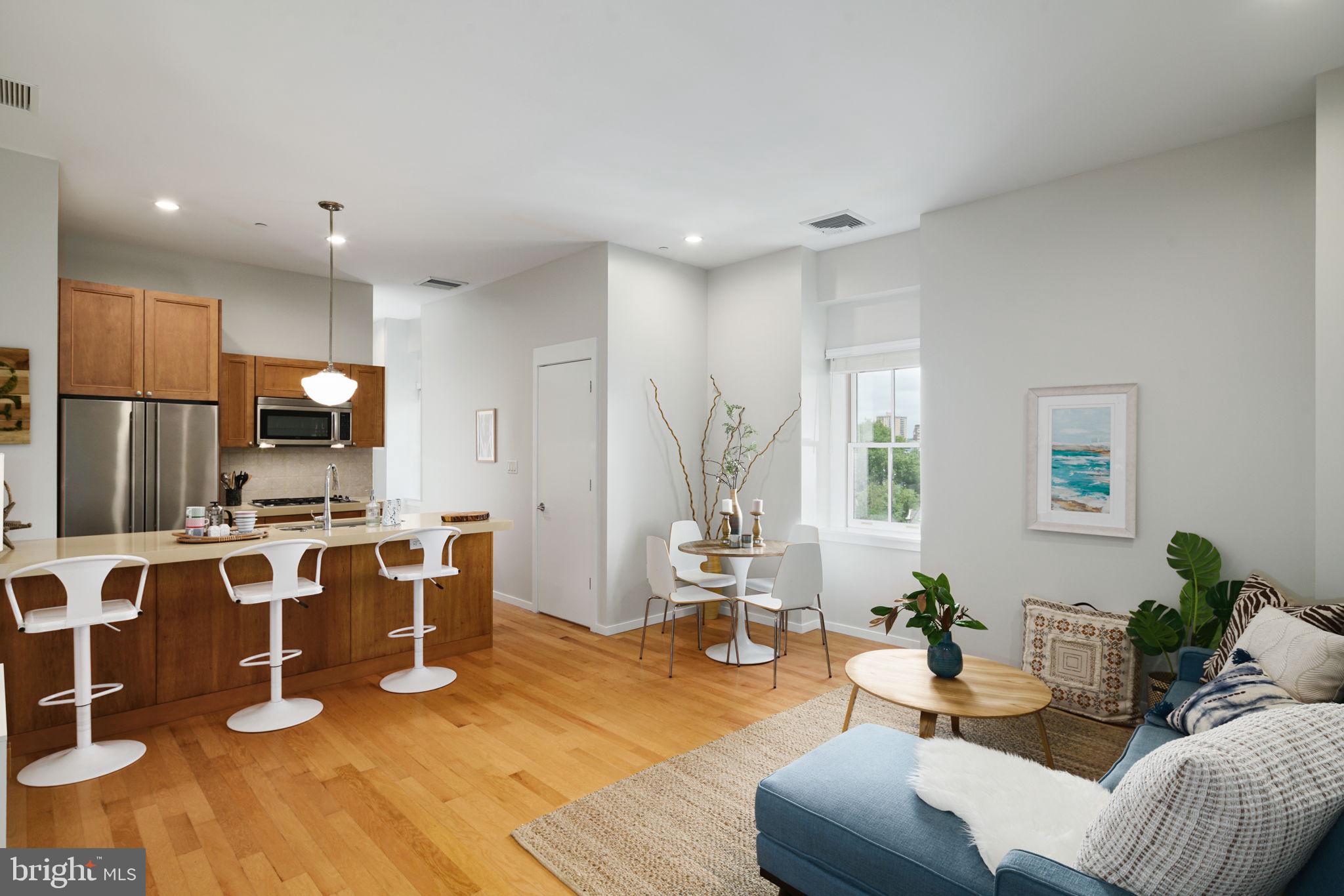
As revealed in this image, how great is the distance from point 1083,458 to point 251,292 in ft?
20.7

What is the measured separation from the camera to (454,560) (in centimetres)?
462

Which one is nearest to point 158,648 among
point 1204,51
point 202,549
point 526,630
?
point 202,549

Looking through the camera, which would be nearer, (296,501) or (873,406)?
(873,406)

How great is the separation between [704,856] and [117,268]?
582 centimetres

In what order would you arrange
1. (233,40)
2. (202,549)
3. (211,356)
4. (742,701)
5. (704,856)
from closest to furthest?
1. (704,856)
2. (233,40)
3. (202,549)
4. (742,701)
5. (211,356)

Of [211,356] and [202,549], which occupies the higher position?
[211,356]

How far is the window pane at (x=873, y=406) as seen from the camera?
5.15m

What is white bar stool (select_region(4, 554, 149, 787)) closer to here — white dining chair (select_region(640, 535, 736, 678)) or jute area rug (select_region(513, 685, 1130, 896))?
jute area rug (select_region(513, 685, 1130, 896))

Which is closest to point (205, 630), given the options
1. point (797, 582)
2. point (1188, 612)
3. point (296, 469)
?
point (296, 469)

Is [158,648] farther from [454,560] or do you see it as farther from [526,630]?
[526,630]

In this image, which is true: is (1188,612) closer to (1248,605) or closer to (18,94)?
(1248,605)

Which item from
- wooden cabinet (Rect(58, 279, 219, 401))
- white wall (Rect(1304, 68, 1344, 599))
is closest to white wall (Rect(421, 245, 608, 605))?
wooden cabinet (Rect(58, 279, 219, 401))

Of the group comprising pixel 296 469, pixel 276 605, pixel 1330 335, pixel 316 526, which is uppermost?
pixel 1330 335

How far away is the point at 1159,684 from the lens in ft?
11.0
